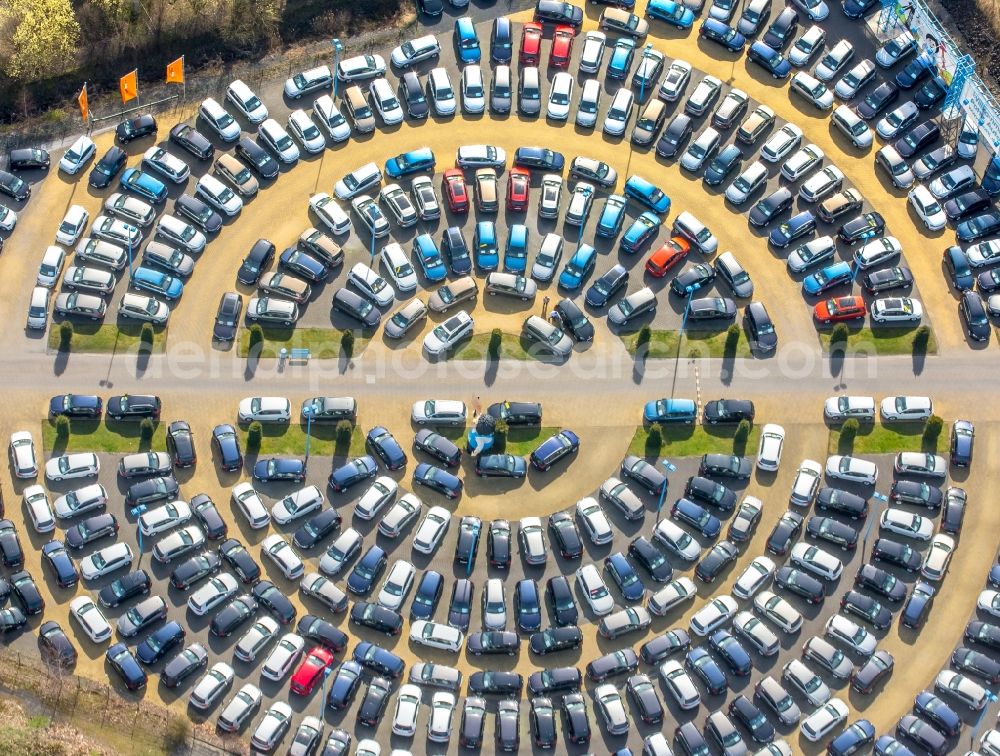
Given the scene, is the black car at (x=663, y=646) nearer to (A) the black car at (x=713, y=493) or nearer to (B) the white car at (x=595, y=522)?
(B) the white car at (x=595, y=522)

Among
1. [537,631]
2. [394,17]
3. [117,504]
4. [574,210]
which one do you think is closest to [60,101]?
[394,17]

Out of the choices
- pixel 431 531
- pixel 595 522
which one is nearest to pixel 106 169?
pixel 431 531

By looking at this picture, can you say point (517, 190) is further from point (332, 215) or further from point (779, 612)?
point (779, 612)

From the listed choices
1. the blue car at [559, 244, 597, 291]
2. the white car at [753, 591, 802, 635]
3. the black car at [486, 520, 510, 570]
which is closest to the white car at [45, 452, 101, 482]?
the black car at [486, 520, 510, 570]

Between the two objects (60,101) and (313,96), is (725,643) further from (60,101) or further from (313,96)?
(60,101)

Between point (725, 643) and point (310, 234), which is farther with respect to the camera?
point (310, 234)
